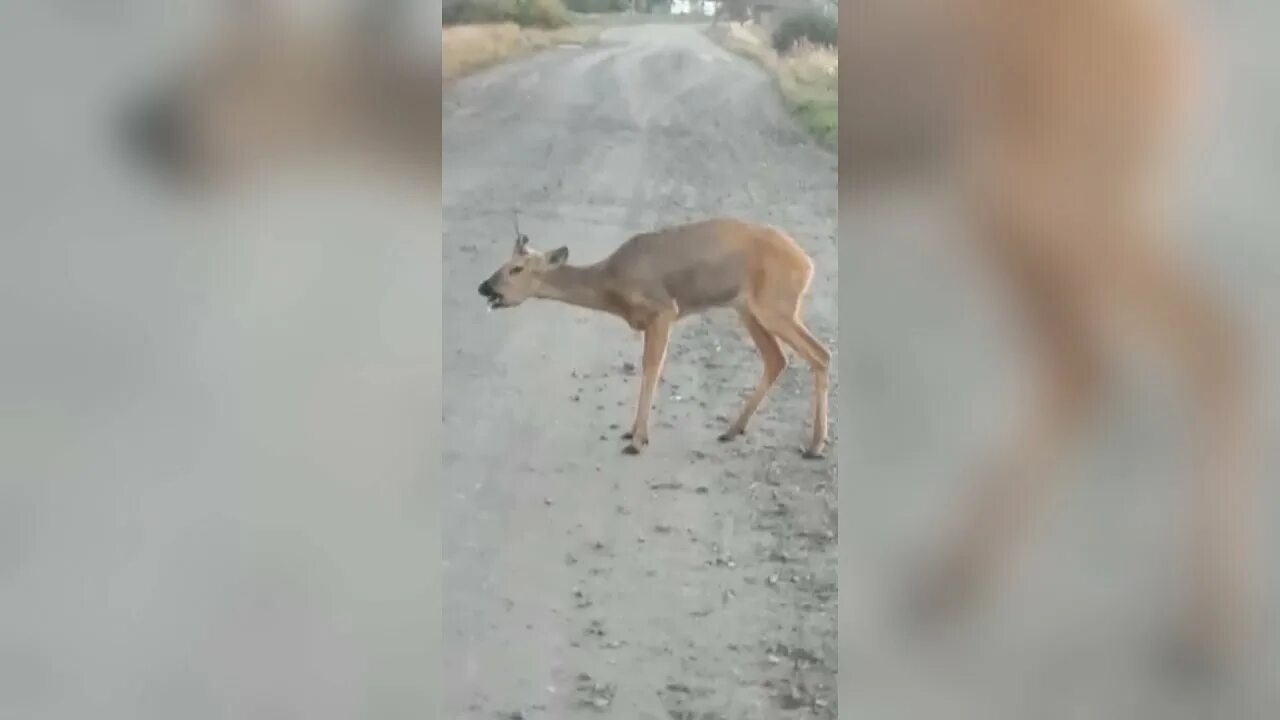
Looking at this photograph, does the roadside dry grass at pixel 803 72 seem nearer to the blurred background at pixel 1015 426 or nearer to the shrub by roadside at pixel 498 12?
the blurred background at pixel 1015 426

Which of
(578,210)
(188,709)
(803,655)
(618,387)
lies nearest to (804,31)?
(578,210)

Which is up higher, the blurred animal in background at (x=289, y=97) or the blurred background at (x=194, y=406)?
the blurred animal in background at (x=289, y=97)

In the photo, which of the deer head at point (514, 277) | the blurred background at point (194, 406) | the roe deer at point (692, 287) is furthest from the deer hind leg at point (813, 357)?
the blurred background at point (194, 406)

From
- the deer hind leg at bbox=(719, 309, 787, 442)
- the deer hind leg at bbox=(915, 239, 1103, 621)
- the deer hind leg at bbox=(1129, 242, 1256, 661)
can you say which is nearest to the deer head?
the deer hind leg at bbox=(719, 309, 787, 442)

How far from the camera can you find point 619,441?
110cm

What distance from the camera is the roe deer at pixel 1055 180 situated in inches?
44.2

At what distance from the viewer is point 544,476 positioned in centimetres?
110

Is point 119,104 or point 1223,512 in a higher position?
point 119,104

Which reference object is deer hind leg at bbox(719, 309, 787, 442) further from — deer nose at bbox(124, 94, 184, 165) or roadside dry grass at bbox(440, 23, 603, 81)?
deer nose at bbox(124, 94, 184, 165)

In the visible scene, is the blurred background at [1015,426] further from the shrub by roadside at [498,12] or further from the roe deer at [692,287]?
the shrub by roadside at [498,12]

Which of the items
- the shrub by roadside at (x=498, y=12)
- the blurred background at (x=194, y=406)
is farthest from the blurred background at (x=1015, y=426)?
the blurred background at (x=194, y=406)

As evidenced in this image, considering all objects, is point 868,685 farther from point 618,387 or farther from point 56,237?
point 56,237

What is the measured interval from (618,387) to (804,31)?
40 centimetres

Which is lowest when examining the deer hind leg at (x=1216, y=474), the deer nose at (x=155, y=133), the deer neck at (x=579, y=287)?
the deer hind leg at (x=1216, y=474)
